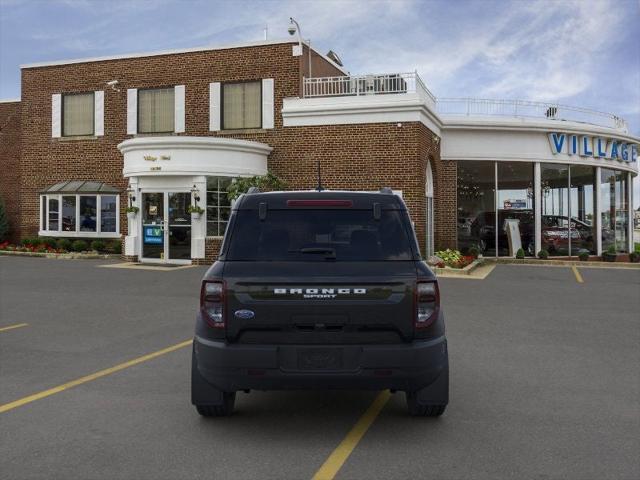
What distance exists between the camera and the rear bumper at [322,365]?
4234mm

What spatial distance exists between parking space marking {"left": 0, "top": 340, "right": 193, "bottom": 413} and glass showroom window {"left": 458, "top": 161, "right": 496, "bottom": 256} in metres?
17.3

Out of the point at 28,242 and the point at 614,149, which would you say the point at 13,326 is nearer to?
the point at 28,242

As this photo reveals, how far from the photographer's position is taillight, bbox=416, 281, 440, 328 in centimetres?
432

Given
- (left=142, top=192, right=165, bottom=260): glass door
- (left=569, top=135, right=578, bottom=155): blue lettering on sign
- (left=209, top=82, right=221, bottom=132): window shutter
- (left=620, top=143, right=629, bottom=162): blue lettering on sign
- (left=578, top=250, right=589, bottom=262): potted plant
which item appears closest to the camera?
(left=142, top=192, right=165, bottom=260): glass door

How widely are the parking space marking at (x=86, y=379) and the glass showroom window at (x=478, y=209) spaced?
17.3 metres

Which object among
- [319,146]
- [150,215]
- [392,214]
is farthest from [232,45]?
[392,214]

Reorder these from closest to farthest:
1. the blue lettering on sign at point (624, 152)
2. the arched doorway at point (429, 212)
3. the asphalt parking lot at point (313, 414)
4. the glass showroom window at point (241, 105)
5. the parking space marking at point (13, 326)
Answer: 1. the asphalt parking lot at point (313, 414)
2. the parking space marking at point (13, 326)
3. the arched doorway at point (429, 212)
4. the glass showroom window at point (241, 105)
5. the blue lettering on sign at point (624, 152)

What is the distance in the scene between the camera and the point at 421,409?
194 inches

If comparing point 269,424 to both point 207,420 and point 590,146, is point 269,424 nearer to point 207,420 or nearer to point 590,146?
point 207,420

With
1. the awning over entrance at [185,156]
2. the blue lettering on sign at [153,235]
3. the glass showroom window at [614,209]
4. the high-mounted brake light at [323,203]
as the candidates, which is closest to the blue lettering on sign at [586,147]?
the glass showroom window at [614,209]

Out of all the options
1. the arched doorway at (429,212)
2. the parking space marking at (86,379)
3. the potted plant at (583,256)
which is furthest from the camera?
the potted plant at (583,256)

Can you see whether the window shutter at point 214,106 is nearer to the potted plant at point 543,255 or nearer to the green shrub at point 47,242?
the green shrub at point 47,242

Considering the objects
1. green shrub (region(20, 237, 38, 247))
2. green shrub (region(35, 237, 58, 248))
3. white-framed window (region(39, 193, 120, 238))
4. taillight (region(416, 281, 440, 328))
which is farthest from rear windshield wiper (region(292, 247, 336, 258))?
green shrub (region(20, 237, 38, 247))

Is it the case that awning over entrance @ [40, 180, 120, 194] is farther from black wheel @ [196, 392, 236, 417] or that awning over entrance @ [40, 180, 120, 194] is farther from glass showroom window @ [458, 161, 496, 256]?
black wheel @ [196, 392, 236, 417]
